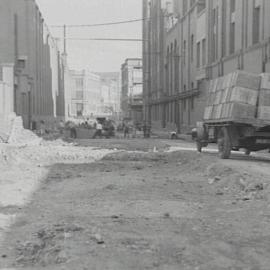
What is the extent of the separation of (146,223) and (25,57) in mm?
33511

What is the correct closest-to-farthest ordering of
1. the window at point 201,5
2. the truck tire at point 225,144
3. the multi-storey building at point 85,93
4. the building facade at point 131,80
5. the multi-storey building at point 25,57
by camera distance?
the truck tire at point 225,144 < the multi-storey building at point 25,57 < the window at point 201,5 < the building facade at point 131,80 < the multi-storey building at point 85,93

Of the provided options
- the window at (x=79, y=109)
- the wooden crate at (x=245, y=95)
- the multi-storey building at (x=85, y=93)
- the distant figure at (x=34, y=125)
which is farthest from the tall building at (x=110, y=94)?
the wooden crate at (x=245, y=95)

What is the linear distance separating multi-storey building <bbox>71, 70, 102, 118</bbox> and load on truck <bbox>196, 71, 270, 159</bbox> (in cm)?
10146

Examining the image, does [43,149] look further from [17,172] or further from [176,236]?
[176,236]

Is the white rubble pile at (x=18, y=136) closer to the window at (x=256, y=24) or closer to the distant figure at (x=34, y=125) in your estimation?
the distant figure at (x=34, y=125)

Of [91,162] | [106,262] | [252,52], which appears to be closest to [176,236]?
[106,262]

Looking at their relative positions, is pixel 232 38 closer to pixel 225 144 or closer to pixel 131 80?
pixel 225 144

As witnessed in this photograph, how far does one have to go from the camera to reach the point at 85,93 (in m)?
128

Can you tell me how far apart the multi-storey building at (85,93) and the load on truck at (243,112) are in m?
101

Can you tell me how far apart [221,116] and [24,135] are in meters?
14.0

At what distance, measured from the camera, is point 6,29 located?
1487 inches

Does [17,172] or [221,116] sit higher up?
[221,116]

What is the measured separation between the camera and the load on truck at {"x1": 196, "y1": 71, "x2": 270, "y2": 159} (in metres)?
17.0

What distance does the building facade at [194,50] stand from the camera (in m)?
29.0
